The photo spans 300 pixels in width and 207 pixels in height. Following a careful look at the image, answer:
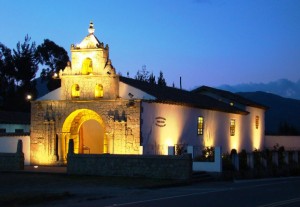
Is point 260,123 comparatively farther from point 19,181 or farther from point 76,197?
point 76,197

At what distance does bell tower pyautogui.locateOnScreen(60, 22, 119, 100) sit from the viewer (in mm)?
34562

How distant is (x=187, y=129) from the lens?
38125mm

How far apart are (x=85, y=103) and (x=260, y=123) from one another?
2333cm

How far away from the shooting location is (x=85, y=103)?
3509cm

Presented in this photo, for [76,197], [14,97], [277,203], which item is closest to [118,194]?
[76,197]

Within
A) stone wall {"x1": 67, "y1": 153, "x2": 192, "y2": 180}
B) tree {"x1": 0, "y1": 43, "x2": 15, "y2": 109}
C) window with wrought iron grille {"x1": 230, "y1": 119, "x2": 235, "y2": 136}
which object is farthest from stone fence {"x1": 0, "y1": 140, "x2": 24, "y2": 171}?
tree {"x1": 0, "y1": 43, "x2": 15, "y2": 109}

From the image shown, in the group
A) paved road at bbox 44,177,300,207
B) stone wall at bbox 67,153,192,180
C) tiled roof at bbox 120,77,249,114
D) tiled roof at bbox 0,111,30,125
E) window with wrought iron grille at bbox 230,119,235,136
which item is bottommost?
paved road at bbox 44,177,300,207

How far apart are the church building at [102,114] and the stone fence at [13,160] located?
3.55 m

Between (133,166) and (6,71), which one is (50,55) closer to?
(6,71)

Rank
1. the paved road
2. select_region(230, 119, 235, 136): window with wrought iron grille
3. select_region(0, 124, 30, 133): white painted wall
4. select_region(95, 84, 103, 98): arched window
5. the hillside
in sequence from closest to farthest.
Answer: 1. the paved road
2. select_region(95, 84, 103, 98): arched window
3. select_region(230, 119, 235, 136): window with wrought iron grille
4. select_region(0, 124, 30, 133): white painted wall
5. the hillside

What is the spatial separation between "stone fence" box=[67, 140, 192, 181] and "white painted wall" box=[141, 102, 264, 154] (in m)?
4.75

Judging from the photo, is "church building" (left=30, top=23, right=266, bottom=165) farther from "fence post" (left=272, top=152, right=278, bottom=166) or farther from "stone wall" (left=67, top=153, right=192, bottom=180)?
"fence post" (left=272, top=152, right=278, bottom=166)

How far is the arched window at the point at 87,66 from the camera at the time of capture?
35.2m

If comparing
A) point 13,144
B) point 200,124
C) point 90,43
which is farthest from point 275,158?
point 13,144
